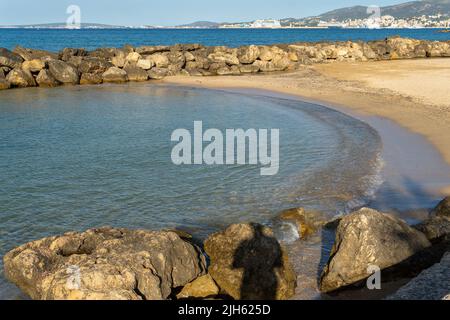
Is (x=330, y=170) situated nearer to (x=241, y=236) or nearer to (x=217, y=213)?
(x=217, y=213)

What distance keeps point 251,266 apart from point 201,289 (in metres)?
0.97

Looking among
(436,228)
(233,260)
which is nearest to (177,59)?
(436,228)

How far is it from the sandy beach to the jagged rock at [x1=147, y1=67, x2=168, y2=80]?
1384 mm

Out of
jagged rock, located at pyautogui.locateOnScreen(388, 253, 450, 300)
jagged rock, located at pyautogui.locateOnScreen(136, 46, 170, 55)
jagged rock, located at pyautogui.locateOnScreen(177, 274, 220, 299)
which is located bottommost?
jagged rock, located at pyautogui.locateOnScreen(177, 274, 220, 299)

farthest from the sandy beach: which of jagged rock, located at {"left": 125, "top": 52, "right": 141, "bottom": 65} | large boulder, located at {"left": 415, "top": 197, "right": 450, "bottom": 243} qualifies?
jagged rock, located at {"left": 125, "top": 52, "right": 141, "bottom": 65}

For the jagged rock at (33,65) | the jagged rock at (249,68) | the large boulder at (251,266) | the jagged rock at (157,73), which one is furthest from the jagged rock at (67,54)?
the large boulder at (251,266)

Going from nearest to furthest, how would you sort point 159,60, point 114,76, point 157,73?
point 114,76 → point 157,73 → point 159,60

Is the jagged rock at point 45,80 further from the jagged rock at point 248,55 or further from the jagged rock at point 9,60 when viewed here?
the jagged rock at point 248,55

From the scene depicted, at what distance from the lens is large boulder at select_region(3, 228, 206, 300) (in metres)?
7.00

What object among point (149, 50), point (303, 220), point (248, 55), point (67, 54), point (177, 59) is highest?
point (149, 50)

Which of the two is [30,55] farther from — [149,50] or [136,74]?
[149,50]

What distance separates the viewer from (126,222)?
38.1 ft

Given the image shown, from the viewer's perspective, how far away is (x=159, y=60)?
4850 cm

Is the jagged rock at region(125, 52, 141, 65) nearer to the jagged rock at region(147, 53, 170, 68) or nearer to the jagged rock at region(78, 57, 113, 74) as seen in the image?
the jagged rock at region(147, 53, 170, 68)
